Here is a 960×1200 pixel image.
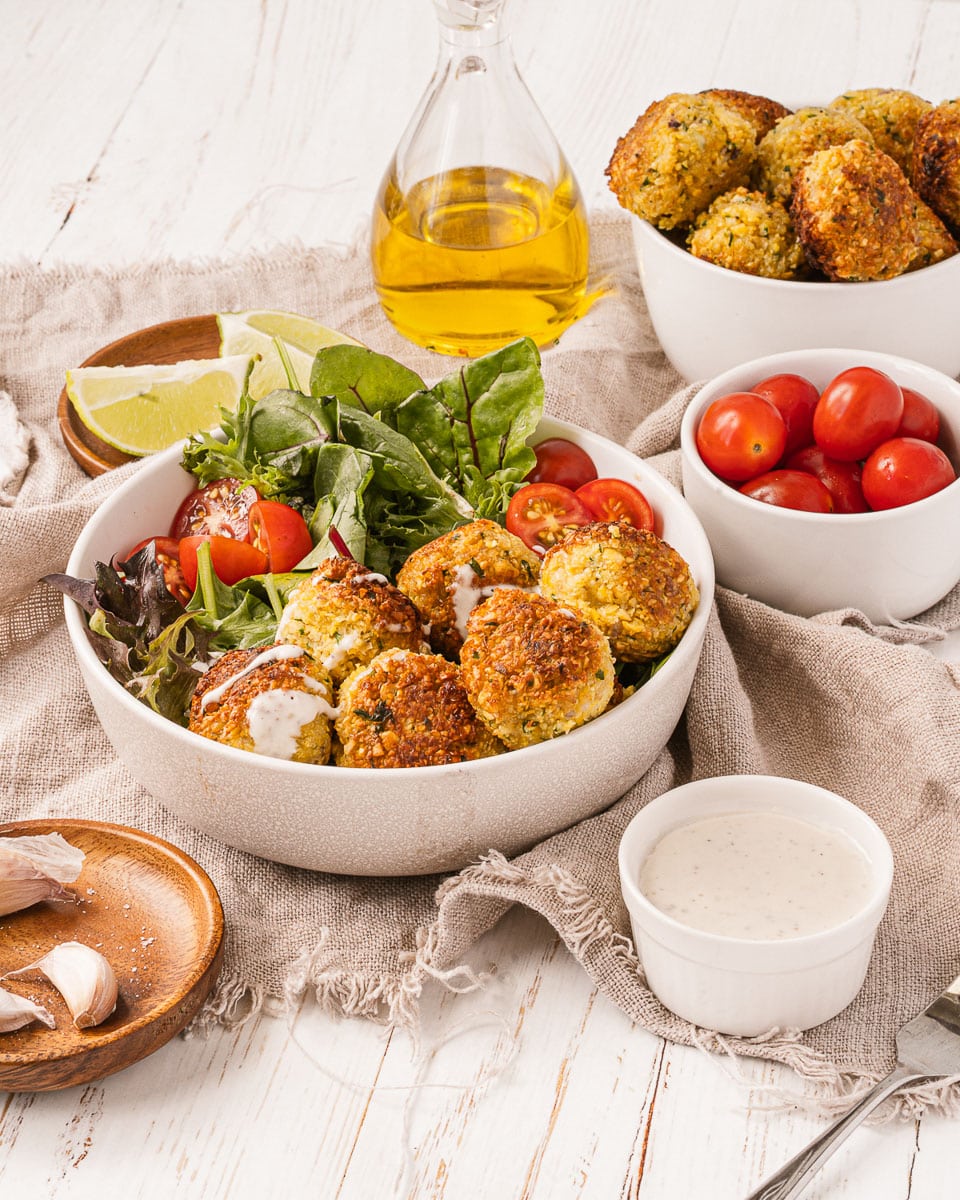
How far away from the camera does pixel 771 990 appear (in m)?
1.79

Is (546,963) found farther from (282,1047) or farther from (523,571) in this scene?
(523,571)

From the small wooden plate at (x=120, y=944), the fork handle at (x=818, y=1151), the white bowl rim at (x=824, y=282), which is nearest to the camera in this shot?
the fork handle at (x=818, y=1151)

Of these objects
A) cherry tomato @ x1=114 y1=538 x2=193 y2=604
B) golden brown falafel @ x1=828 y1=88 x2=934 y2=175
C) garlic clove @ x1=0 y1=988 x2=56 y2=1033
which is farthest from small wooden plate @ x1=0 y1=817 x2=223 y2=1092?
golden brown falafel @ x1=828 y1=88 x2=934 y2=175

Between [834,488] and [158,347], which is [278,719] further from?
[158,347]

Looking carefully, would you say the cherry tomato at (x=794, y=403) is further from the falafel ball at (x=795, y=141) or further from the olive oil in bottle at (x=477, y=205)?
the olive oil in bottle at (x=477, y=205)

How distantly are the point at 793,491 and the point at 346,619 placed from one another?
91 centimetres

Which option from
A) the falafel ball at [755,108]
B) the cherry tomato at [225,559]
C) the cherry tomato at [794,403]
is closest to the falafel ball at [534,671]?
the cherry tomato at [225,559]

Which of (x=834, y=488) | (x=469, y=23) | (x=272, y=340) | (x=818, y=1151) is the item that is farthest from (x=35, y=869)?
(x=469, y=23)

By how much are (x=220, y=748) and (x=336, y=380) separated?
88cm

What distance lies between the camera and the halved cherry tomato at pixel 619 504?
243cm

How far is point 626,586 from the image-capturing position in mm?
2031

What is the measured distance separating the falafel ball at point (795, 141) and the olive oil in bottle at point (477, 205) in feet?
1.62

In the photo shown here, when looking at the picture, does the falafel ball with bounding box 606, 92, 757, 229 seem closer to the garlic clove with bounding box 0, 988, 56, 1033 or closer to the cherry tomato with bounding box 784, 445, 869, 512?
the cherry tomato with bounding box 784, 445, 869, 512

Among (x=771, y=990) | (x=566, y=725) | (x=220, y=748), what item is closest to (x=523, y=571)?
(x=566, y=725)
